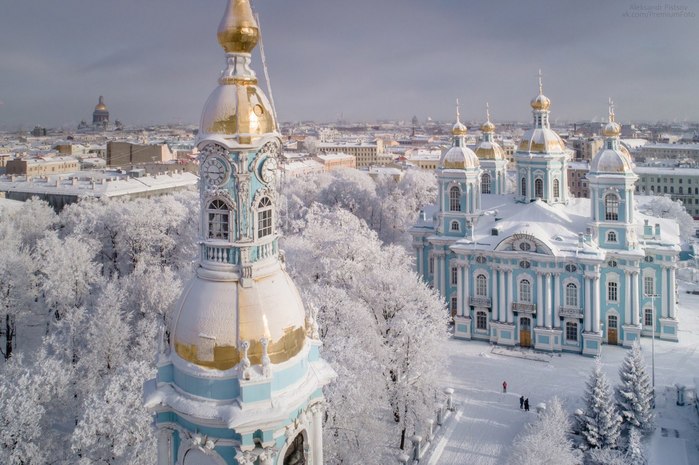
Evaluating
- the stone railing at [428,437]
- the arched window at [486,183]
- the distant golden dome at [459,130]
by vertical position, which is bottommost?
the stone railing at [428,437]

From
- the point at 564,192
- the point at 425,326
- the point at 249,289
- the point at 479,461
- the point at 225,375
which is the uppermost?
the point at 564,192

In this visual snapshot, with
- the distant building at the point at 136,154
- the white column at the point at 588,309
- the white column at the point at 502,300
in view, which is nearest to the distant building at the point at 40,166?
the distant building at the point at 136,154

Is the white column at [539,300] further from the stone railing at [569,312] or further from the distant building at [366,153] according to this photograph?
the distant building at [366,153]

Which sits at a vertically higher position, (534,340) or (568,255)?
(568,255)

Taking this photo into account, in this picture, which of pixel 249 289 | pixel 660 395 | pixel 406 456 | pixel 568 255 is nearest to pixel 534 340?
pixel 568 255

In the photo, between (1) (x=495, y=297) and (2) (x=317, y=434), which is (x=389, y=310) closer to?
(1) (x=495, y=297)

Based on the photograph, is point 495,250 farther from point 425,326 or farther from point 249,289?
point 249,289

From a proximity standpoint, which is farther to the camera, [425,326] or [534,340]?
[534,340]
